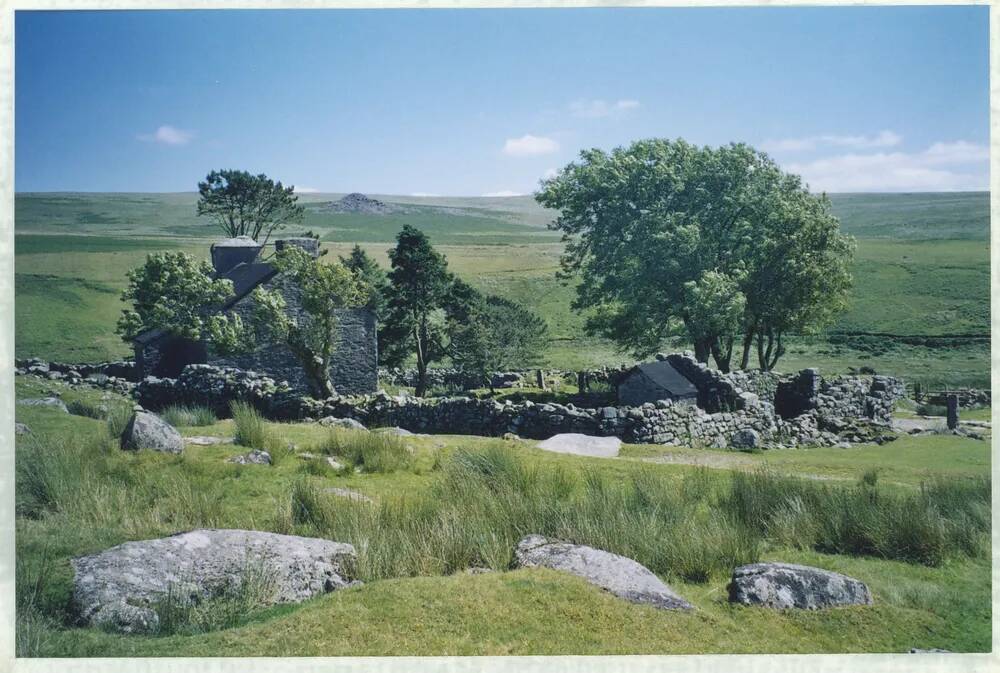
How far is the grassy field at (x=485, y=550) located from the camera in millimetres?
7676

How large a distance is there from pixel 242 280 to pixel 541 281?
31520mm

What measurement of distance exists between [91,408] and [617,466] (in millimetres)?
12129

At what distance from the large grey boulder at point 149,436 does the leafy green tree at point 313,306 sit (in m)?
9.96

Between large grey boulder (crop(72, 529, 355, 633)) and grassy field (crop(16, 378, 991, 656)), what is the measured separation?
242 mm

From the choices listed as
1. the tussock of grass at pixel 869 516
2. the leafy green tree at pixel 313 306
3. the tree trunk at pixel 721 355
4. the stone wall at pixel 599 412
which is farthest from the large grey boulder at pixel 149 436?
the tree trunk at pixel 721 355

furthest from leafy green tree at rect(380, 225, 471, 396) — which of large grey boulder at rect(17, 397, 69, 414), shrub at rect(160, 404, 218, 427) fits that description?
large grey boulder at rect(17, 397, 69, 414)

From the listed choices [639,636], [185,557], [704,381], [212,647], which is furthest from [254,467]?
[704,381]

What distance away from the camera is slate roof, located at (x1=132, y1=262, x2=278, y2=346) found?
25.8 m

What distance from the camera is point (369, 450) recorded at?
13898mm

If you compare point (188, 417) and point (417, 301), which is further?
point (417, 301)

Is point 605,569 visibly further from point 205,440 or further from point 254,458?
point 205,440

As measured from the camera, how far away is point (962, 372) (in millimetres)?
28641

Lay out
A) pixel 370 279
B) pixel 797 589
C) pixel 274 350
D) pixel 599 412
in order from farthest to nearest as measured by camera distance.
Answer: pixel 370 279 → pixel 274 350 → pixel 599 412 → pixel 797 589

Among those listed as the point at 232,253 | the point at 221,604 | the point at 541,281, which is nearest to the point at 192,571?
the point at 221,604
